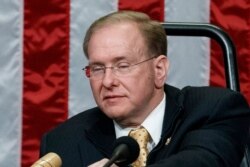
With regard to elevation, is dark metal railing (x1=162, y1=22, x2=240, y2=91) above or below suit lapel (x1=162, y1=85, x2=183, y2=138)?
above

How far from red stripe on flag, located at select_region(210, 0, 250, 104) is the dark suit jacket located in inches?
31.4

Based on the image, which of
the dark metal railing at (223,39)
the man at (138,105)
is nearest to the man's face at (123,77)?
the man at (138,105)

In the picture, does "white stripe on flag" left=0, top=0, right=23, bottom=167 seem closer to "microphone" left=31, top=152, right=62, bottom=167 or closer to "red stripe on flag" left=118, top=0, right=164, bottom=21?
"red stripe on flag" left=118, top=0, right=164, bottom=21

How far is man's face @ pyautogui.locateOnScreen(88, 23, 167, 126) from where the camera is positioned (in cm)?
191

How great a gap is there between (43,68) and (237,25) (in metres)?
0.70

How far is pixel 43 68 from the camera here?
2820mm

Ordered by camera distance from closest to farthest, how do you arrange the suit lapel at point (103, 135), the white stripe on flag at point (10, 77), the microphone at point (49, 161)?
the microphone at point (49, 161), the suit lapel at point (103, 135), the white stripe on flag at point (10, 77)

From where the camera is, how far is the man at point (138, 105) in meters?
1.88

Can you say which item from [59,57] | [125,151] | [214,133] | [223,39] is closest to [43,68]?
[59,57]

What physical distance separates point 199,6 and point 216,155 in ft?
3.98

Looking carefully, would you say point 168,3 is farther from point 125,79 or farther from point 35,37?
point 125,79

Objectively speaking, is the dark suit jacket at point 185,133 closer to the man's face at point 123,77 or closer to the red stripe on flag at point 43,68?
the man's face at point 123,77

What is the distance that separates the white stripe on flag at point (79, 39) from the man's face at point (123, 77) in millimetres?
850

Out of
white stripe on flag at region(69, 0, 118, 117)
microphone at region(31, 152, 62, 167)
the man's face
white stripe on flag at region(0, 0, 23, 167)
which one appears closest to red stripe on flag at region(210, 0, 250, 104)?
white stripe on flag at region(69, 0, 118, 117)
